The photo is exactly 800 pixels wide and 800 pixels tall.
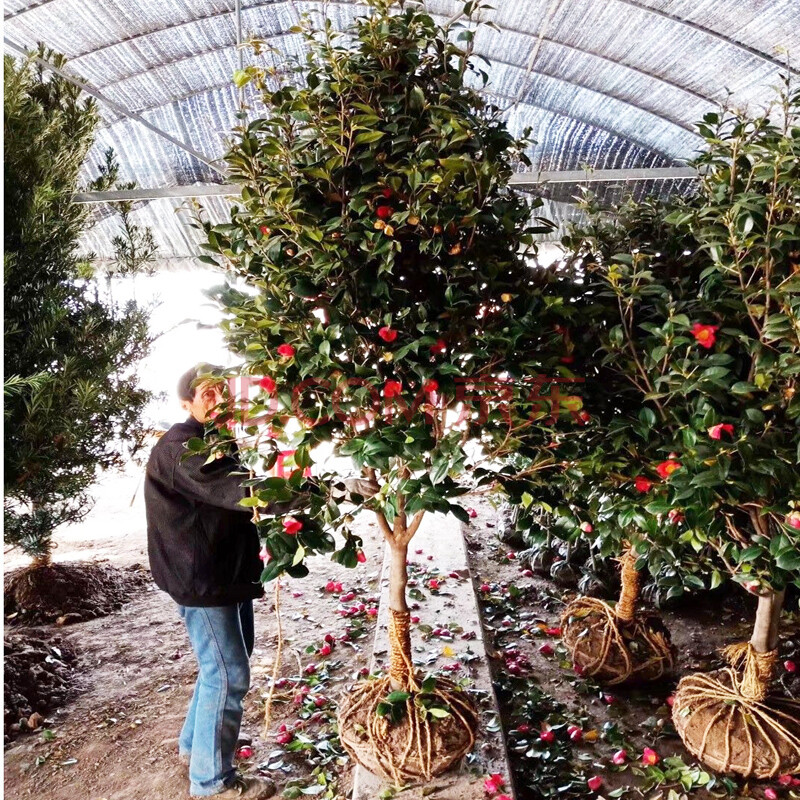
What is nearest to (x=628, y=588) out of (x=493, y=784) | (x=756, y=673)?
(x=756, y=673)

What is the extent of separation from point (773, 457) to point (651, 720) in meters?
1.40

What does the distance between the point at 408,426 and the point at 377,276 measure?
1.25 ft

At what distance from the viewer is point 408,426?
1.66 meters

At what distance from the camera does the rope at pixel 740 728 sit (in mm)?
2105

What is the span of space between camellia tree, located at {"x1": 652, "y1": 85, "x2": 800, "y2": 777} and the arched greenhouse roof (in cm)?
119

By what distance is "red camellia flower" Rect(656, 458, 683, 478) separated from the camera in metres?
1.79

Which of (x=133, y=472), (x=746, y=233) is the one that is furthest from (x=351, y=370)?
(x=133, y=472)

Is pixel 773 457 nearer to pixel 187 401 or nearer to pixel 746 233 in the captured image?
pixel 746 233

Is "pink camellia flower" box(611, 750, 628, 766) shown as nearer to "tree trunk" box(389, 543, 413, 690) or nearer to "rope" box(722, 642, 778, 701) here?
"rope" box(722, 642, 778, 701)

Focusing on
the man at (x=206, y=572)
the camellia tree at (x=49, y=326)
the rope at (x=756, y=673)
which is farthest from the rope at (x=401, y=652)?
the camellia tree at (x=49, y=326)

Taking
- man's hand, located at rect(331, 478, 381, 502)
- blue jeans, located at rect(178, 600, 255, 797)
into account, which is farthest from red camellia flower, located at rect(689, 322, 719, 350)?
blue jeans, located at rect(178, 600, 255, 797)

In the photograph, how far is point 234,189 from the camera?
420 cm

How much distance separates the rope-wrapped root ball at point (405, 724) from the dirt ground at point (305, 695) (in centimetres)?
31

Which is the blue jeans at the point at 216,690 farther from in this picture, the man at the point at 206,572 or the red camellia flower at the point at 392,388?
the red camellia flower at the point at 392,388
